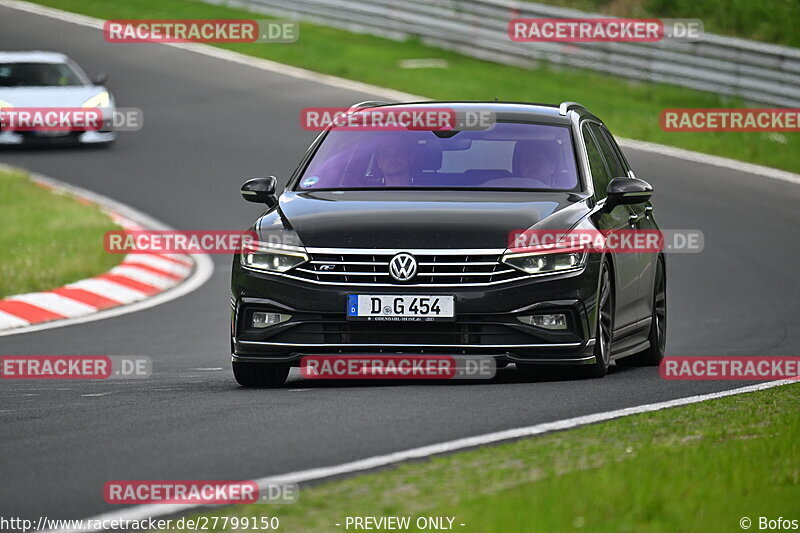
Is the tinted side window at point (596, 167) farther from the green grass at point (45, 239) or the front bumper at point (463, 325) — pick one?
the green grass at point (45, 239)

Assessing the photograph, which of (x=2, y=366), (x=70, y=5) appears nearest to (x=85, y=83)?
(x=70, y=5)

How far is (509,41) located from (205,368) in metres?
19.7

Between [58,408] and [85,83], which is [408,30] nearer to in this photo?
[85,83]

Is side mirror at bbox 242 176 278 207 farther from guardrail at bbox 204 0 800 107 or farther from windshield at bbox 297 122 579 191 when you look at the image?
guardrail at bbox 204 0 800 107

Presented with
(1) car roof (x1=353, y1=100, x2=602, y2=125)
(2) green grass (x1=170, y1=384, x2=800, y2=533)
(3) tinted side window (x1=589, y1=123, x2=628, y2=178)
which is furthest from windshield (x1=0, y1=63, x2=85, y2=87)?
(2) green grass (x1=170, y1=384, x2=800, y2=533)

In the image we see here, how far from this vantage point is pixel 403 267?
9133 millimetres

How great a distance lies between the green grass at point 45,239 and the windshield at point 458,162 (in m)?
6.64

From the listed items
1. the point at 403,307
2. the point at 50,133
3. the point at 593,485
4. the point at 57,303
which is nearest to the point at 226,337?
the point at 57,303

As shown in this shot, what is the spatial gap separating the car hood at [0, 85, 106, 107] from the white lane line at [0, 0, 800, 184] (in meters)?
4.70

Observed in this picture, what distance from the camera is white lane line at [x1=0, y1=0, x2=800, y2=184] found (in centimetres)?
2336

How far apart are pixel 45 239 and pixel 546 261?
A: 33.4 feet

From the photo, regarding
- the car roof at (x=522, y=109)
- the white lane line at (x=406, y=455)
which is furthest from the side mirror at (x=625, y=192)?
the white lane line at (x=406, y=455)

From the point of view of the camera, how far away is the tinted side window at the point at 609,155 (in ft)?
36.8

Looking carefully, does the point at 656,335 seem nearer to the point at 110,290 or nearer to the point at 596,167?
the point at 596,167
